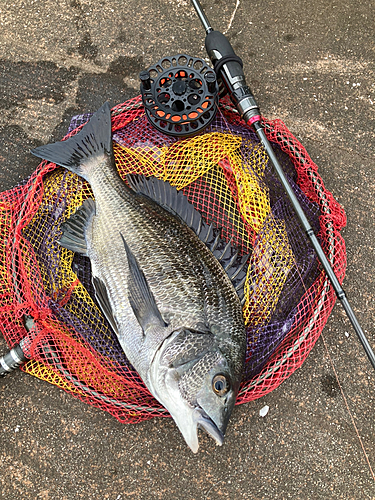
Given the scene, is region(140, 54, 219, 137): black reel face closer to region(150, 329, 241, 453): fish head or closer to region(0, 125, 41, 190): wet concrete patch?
region(0, 125, 41, 190): wet concrete patch

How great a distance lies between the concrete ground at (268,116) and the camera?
9.13 feet

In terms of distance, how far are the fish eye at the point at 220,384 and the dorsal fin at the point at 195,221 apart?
2.04 feet

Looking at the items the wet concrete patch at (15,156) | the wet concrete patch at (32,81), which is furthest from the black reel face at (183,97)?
the wet concrete patch at (15,156)

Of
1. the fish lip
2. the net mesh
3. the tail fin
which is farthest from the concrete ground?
the fish lip

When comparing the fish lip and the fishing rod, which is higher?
the fishing rod

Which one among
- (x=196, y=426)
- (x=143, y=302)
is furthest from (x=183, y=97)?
(x=196, y=426)

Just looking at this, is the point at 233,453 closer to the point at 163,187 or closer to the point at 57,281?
the point at 57,281

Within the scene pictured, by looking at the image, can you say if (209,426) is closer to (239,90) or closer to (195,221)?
(195,221)

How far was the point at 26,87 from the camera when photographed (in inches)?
133

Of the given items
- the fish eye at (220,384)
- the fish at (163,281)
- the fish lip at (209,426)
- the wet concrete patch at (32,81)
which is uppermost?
the wet concrete patch at (32,81)

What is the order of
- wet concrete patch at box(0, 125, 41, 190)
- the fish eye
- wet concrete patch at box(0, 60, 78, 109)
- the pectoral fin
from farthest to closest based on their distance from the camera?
wet concrete patch at box(0, 60, 78, 109), wet concrete patch at box(0, 125, 41, 190), the pectoral fin, the fish eye

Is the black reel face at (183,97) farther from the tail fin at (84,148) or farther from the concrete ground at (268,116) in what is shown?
the concrete ground at (268,116)

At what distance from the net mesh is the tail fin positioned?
14cm

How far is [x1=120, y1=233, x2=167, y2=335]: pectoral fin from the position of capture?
2303mm
